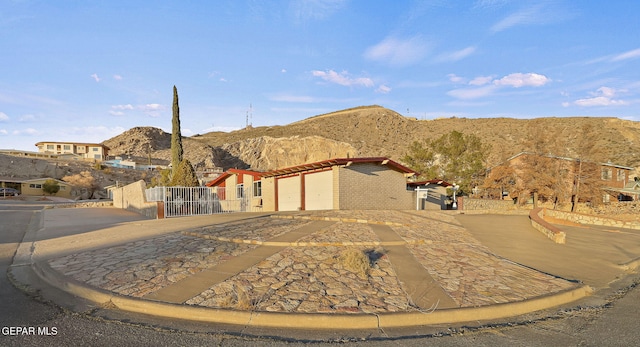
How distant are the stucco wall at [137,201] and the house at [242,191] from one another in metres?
5.33

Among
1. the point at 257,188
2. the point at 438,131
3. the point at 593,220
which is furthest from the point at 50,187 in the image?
the point at 438,131

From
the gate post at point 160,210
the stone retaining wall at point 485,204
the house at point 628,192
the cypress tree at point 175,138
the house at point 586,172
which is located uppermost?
the cypress tree at point 175,138

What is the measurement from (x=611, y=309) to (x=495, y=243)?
5.40 meters

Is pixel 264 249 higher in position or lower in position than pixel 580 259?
higher

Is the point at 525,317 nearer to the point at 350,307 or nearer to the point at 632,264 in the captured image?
the point at 350,307

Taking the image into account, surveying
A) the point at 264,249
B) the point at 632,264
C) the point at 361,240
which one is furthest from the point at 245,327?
the point at 632,264

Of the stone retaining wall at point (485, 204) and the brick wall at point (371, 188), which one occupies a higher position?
the brick wall at point (371, 188)

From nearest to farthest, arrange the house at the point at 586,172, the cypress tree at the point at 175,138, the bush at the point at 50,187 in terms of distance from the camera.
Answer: the house at the point at 586,172 < the cypress tree at the point at 175,138 < the bush at the point at 50,187

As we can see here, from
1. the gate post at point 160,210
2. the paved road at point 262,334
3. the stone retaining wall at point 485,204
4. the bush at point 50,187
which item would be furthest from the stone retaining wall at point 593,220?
the bush at point 50,187

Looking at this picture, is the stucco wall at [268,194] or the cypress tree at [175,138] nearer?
the stucco wall at [268,194]

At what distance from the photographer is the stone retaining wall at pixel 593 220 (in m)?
21.3

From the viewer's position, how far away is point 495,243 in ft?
36.1

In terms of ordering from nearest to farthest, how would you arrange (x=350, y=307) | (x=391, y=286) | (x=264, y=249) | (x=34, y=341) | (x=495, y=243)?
(x=34, y=341), (x=350, y=307), (x=391, y=286), (x=264, y=249), (x=495, y=243)

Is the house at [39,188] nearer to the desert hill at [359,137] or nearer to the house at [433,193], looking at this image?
the desert hill at [359,137]
